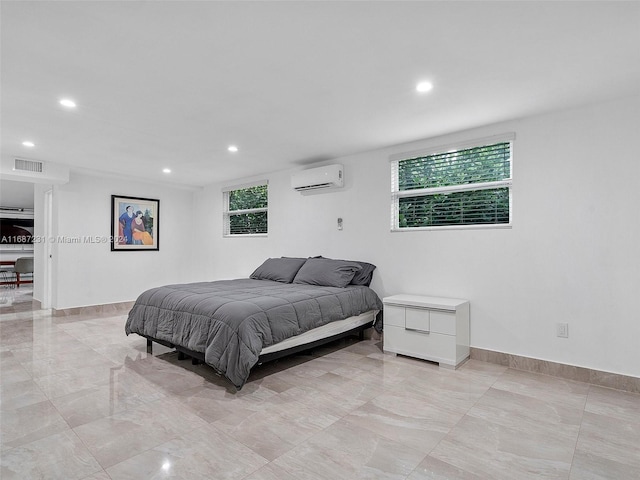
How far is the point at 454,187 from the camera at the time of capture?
3.71 meters

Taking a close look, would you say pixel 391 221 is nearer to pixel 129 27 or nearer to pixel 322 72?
pixel 322 72

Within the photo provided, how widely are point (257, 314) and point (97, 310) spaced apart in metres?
4.31

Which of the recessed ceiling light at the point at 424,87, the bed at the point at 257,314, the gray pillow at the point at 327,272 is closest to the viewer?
the recessed ceiling light at the point at 424,87

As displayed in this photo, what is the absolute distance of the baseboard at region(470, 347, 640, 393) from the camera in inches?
109

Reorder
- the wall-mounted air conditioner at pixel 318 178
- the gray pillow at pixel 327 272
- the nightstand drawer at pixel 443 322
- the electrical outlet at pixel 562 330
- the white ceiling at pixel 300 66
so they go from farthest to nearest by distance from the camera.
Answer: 1. the wall-mounted air conditioner at pixel 318 178
2. the gray pillow at pixel 327 272
3. the nightstand drawer at pixel 443 322
4. the electrical outlet at pixel 562 330
5. the white ceiling at pixel 300 66

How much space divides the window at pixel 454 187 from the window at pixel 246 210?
2.43 metres

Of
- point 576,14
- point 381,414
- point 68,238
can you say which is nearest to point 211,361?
point 381,414

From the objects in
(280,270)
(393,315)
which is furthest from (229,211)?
(393,315)

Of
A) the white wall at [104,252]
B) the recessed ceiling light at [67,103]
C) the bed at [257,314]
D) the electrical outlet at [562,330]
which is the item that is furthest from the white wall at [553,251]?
the white wall at [104,252]

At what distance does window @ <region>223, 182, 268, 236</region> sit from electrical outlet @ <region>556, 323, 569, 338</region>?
4.08m

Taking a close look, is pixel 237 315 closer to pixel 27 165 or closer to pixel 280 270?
pixel 280 270

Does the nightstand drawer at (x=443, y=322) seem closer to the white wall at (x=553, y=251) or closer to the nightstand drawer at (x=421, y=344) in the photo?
the nightstand drawer at (x=421, y=344)

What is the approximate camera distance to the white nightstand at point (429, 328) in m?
3.26

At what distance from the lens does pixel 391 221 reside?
13.7 feet
